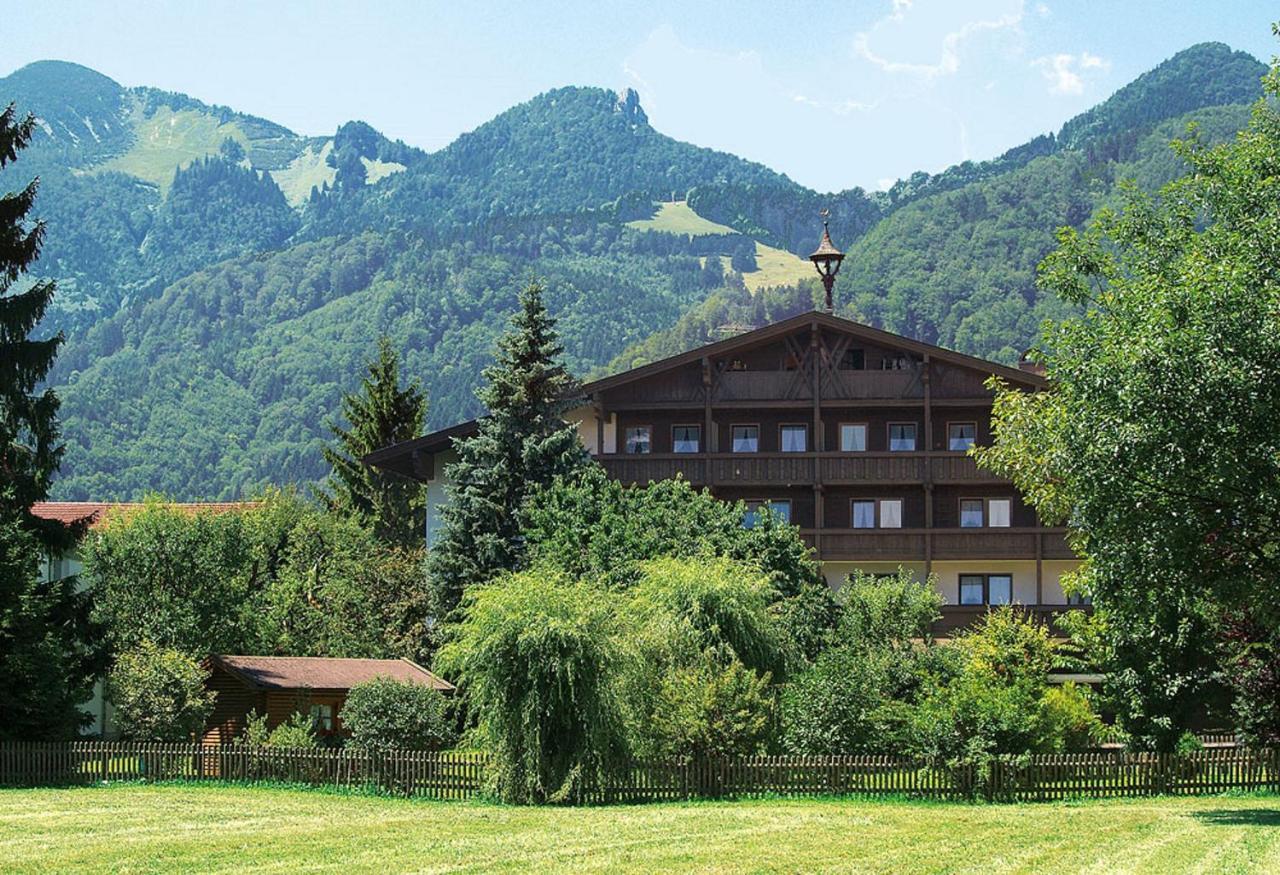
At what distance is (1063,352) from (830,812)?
392 inches

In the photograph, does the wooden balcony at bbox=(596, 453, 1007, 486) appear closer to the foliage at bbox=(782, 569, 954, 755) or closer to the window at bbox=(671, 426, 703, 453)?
the window at bbox=(671, 426, 703, 453)

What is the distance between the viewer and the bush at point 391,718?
140 ft

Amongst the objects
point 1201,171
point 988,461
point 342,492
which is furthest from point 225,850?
point 342,492

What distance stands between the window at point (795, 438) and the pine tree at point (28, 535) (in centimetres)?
2633

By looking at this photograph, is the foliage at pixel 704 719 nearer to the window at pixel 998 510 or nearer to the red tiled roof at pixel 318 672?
the red tiled roof at pixel 318 672

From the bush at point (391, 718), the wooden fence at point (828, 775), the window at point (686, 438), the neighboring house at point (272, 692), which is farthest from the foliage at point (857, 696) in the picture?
the window at point (686, 438)

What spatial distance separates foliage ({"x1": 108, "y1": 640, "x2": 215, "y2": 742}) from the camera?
147ft

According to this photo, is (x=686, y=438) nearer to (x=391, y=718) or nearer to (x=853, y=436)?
(x=853, y=436)

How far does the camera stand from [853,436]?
63.0 m

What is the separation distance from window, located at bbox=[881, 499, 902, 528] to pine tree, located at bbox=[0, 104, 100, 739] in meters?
28.4

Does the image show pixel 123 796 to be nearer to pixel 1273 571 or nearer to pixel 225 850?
pixel 225 850

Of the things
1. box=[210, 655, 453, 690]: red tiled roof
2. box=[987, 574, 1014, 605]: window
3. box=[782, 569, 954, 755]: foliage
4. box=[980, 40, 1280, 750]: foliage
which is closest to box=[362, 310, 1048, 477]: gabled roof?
box=[987, 574, 1014, 605]: window

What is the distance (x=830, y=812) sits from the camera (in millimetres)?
34250

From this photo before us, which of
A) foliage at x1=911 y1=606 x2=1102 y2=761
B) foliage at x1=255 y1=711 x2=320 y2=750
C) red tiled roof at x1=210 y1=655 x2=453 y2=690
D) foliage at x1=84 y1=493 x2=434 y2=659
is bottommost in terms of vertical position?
foliage at x1=255 y1=711 x2=320 y2=750
